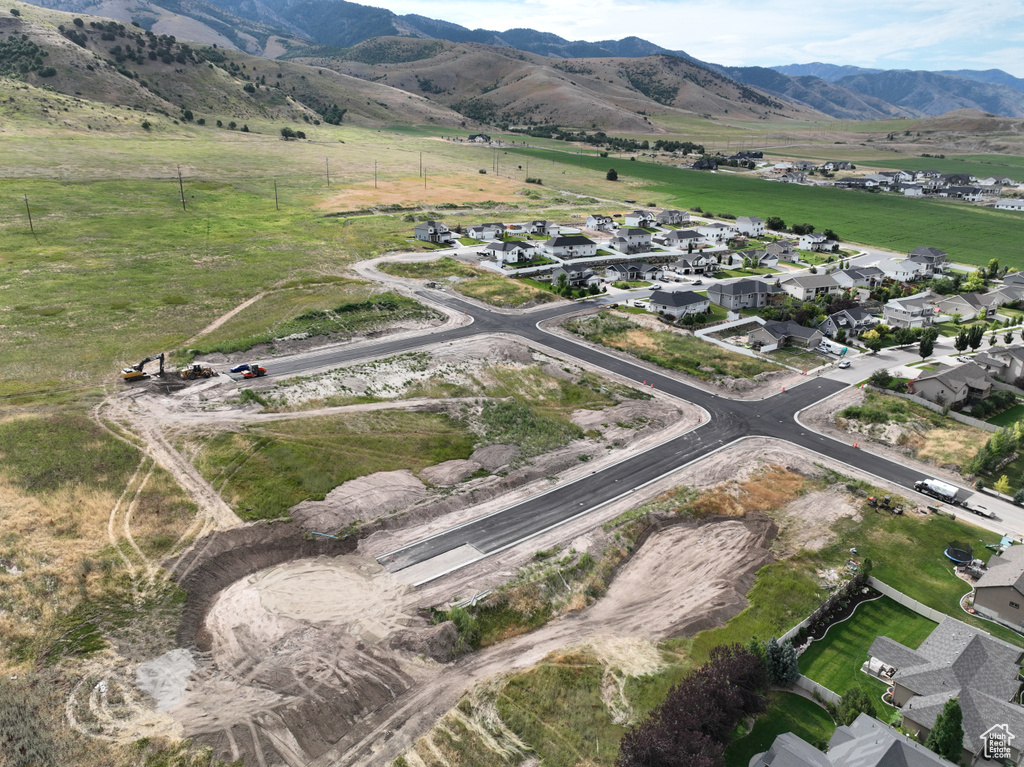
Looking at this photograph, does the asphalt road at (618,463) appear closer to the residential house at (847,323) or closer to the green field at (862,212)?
the residential house at (847,323)

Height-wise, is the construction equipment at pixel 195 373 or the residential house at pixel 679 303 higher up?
the residential house at pixel 679 303

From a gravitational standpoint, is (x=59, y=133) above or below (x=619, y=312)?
above

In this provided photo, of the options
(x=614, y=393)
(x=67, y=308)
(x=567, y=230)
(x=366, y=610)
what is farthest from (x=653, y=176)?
(x=366, y=610)

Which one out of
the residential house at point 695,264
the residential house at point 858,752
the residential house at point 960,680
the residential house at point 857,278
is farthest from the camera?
the residential house at point 695,264

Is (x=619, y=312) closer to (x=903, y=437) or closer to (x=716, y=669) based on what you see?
(x=903, y=437)

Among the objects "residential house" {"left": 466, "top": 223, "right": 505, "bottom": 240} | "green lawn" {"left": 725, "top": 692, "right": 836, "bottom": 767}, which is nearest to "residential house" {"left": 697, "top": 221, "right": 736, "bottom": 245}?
"residential house" {"left": 466, "top": 223, "right": 505, "bottom": 240}

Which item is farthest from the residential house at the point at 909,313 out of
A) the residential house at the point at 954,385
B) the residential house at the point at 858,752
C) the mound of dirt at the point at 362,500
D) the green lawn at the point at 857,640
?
the mound of dirt at the point at 362,500
